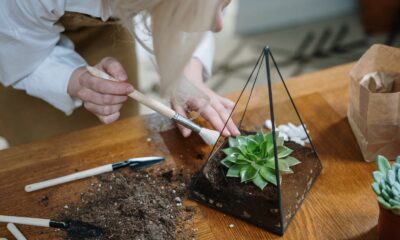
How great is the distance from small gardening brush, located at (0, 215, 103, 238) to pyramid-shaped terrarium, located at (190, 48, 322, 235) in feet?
0.50

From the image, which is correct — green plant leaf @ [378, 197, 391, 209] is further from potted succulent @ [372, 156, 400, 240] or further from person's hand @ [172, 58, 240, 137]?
person's hand @ [172, 58, 240, 137]

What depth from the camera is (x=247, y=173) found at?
65 cm

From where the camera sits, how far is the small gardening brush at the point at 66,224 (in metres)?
0.64

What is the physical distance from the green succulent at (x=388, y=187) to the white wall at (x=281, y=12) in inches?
60.9

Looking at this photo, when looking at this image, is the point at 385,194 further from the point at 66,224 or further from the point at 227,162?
the point at 66,224

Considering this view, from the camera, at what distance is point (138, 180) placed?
718 mm

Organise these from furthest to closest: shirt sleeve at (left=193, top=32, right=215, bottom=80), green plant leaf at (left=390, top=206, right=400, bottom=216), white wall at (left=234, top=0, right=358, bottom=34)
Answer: white wall at (left=234, top=0, right=358, bottom=34) < shirt sleeve at (left=193, top=32, right=215, bottom=80) < green plant leaf at (left=390, top=206, right=400, bottom=216)

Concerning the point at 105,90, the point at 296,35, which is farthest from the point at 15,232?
the point at 296,35

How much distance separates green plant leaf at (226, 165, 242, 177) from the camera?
25.9 inches

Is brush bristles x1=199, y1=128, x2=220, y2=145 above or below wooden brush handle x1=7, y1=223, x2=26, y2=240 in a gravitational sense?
above

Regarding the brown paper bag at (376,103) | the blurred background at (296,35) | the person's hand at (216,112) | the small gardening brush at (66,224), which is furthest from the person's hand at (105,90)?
the blurred background at (296,35)

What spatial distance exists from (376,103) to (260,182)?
0.21 meters

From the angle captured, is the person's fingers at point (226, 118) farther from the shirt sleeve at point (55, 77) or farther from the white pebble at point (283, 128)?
the shirt sleeve at point (55, 77)

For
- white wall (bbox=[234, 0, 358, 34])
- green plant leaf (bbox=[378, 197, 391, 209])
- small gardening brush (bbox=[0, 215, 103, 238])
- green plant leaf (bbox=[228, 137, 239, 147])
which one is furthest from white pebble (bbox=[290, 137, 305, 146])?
white wall (bbox=[234, 0, 358, 34])
